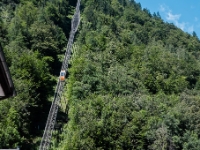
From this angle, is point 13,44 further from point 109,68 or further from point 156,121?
point 156,121

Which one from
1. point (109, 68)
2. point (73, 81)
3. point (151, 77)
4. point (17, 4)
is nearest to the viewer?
point (73, 81)

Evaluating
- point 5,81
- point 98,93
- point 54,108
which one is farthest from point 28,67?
point 5,81

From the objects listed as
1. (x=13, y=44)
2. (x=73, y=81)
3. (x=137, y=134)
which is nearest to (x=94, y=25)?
(x=13, y=44)

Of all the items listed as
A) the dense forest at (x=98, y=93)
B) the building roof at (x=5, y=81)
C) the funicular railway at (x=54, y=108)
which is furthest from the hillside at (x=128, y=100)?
the building roof at (x=5, y=81)

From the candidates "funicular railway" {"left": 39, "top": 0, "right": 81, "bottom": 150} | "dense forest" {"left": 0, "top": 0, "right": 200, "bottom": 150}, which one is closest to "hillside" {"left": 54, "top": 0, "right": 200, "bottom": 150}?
"dense forest" {"left": 0, "top": 0, "right": 200, "bottom": 150}

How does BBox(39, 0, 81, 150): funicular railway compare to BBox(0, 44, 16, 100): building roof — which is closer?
BBox(0, 44, 16, 100): building roof

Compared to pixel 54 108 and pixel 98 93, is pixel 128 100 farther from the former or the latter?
pixel 54 108

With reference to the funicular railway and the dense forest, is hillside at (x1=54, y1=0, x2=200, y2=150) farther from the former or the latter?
the funicular railway
